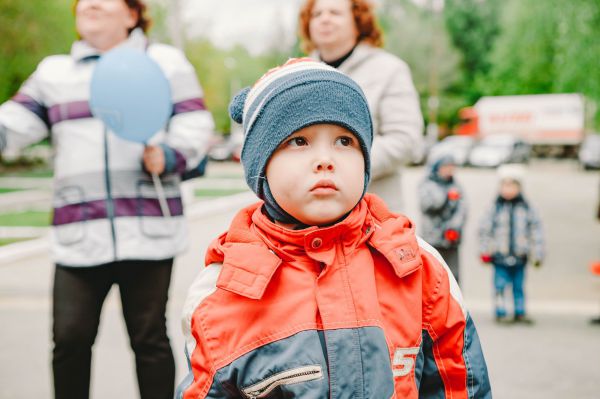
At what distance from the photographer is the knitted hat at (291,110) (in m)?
1.53

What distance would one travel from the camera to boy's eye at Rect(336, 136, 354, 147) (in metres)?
1.59

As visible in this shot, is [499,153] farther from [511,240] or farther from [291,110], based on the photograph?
[291,110]

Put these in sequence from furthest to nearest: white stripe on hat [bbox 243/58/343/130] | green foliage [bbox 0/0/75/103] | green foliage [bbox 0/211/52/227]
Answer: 1. green foliage [bbox 0/0/75/103]
2. green foliage [bbox 0/211/52/227]
3. white stripe on hat [bbox 243/58/343/130]

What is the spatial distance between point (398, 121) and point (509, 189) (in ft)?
9.97

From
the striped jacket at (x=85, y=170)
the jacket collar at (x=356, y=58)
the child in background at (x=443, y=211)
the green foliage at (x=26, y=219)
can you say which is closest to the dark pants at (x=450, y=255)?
the child in background at (x=443, y=211)

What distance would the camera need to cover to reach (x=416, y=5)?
59.2 meters

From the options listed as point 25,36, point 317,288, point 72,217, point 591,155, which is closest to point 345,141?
point 317,288

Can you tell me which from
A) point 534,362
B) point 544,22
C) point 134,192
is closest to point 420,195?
point 534,362

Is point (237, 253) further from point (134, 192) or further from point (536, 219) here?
point (536, 219)

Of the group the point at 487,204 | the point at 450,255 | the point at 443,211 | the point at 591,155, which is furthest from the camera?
the point at 591,155

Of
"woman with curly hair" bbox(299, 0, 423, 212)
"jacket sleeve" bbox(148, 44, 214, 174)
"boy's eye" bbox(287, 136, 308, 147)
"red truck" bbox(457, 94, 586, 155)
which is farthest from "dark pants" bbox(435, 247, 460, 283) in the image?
"red truck" bbox(457, 94, 586, 155)

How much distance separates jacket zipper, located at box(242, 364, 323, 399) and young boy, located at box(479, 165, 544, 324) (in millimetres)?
4040

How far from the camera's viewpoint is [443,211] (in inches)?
225

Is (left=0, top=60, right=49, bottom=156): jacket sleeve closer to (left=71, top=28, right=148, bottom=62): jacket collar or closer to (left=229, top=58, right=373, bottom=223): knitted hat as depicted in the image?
(left=71, top=28, right=148, bottom=62): jacket collar
